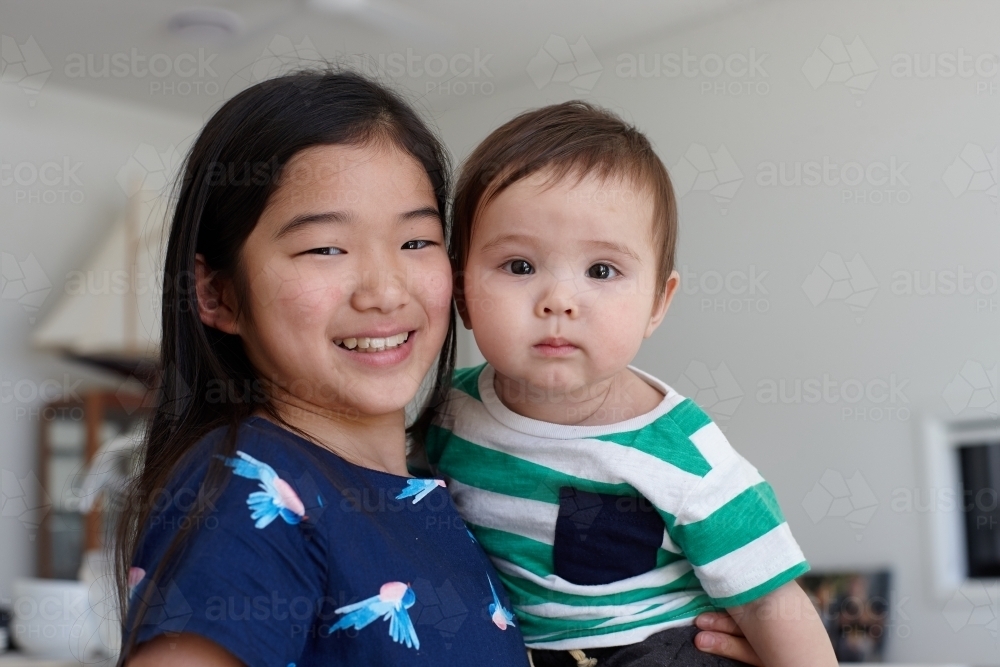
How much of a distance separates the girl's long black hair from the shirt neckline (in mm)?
285

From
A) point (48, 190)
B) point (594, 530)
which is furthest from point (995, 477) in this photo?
point (48, 190)

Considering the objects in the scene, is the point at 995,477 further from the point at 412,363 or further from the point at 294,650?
the point at 294,650

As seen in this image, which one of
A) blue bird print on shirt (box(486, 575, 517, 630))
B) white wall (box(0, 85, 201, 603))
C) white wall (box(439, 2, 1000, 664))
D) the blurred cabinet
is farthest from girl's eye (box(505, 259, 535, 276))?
white wall (box(0, 85, 201, 603))

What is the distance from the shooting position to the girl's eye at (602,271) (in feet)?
3.50

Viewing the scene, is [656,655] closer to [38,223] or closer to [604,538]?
[604,538]

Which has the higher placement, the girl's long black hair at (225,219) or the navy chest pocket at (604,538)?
the girl's long black hair at (225,219)

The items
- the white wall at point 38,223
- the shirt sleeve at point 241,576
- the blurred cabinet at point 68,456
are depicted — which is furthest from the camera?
the white wall at point 38,223

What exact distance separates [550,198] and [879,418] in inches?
93.5

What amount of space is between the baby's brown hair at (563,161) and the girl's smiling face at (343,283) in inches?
6.3

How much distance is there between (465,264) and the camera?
1.12 metres

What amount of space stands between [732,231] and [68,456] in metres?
2.84

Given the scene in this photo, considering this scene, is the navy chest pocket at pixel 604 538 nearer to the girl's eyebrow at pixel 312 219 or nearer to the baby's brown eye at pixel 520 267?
the baby's brown eye at pixel 520 267

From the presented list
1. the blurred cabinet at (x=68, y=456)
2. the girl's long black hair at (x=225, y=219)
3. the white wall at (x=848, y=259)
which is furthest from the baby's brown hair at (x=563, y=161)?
the blurred cabinet at (x=68, y=456)

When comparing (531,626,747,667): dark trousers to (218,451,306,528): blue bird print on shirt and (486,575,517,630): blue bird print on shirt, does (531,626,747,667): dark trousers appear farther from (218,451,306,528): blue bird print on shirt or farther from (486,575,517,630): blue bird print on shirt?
(218,451,306,528): blue bird print on shirt
